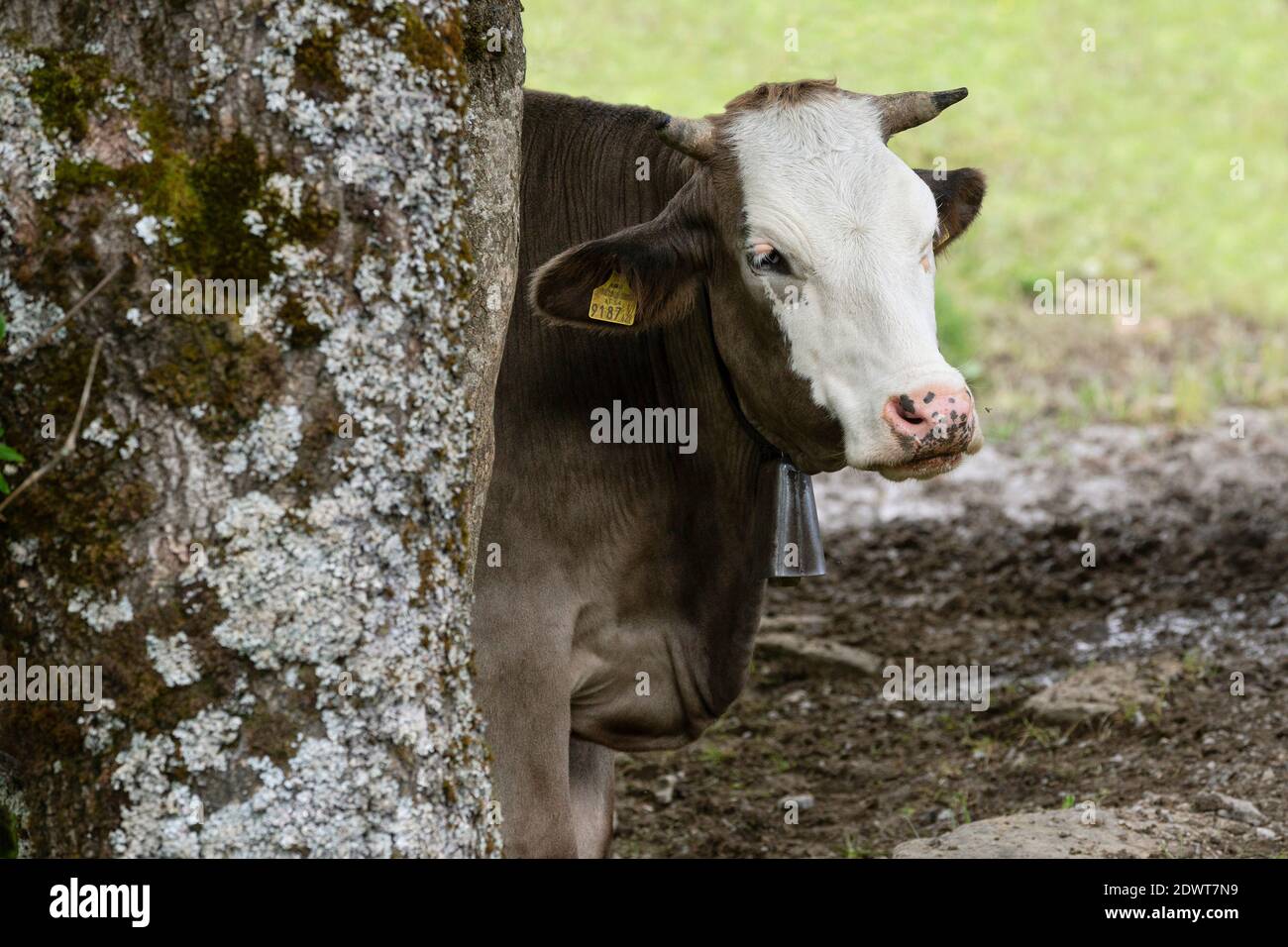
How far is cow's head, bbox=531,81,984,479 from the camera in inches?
143

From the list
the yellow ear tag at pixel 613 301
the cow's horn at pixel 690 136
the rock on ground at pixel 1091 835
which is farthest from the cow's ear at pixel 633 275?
the rock on ground at pixel 1091 835

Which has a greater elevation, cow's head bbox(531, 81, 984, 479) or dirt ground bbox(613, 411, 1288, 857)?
cow's head bbox(531, 81, 984, 479)

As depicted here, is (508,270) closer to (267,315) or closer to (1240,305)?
(267,315)

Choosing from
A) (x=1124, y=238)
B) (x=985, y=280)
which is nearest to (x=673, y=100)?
(x=985, y=280)

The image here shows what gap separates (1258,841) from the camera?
425 centimetres

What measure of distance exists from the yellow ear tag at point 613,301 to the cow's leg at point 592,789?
1530mm

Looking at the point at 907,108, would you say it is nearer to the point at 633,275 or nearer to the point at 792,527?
the point at 633,275

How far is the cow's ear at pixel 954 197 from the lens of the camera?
4488 mm

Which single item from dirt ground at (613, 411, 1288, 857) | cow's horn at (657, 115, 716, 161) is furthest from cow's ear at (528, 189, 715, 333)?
dirt ground at (613, 411, 1288, 857)

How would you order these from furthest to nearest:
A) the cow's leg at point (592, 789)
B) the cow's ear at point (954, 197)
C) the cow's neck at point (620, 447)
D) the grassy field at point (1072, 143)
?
the grassy field at point (1072, 143) < the cow's leg at point (592, 789) < the cow's ear at point (954, 197) < the cow's neck at point (620, 447)

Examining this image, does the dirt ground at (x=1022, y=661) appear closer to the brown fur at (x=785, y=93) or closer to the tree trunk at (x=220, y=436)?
the brown fur at (x=785, y=93)

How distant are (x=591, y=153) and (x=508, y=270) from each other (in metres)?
1.01

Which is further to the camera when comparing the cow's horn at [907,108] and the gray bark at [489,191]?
the cow's horn at [907,108]

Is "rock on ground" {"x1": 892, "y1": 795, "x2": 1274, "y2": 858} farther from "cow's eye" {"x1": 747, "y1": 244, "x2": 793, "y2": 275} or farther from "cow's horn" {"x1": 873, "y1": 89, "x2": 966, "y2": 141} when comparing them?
"cow's horn" {"x1": 873, "y1": 89, "x2": 966, "y2": 141}
